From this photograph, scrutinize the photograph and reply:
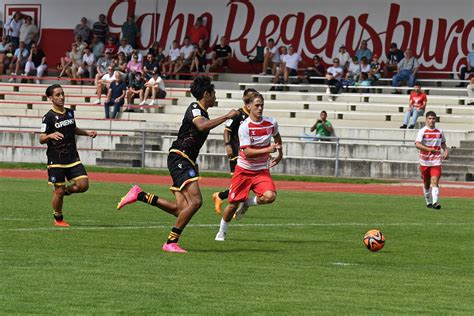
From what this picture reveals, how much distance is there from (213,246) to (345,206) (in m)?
9.30

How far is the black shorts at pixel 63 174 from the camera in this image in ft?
59.9

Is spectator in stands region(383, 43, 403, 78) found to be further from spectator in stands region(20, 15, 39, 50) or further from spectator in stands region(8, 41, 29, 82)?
spectator in stands region(20, 15, 39, 50)

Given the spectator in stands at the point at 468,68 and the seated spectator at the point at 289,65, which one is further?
the seated spectator at the point at 289,65

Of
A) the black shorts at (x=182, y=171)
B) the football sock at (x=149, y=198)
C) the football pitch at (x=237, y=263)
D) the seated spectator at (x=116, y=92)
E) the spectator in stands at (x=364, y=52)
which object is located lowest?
the football pitch at (x=237, y=263)

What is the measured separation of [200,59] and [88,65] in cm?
462

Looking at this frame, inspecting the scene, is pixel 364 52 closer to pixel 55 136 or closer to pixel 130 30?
pixel 130 30

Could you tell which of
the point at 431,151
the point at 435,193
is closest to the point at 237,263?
the point at 435,193

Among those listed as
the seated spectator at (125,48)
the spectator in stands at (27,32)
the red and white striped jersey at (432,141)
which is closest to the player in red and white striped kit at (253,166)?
the red and white striped jersey at (432,141)

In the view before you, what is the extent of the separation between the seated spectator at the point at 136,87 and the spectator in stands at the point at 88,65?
12.1 feet

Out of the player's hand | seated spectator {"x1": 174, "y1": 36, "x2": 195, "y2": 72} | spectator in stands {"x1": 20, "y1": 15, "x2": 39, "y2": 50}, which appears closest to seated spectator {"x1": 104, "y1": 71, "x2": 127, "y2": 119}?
seated spectator {"x1": 174, "y1": 36, "x2": 195, "y2": 72}

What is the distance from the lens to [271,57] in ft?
150

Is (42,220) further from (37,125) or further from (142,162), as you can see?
(37,125)

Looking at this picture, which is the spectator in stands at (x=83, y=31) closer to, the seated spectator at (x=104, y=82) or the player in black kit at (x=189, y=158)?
the seated spectator at (x=104, y=82)

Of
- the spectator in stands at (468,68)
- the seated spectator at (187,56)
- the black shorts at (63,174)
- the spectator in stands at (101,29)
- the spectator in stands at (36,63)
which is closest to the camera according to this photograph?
the black shorts at (63,174)
